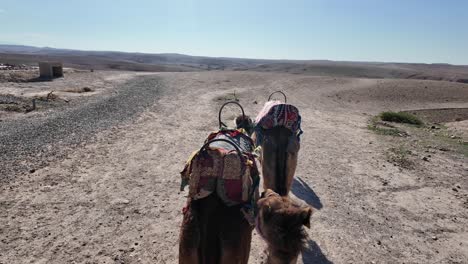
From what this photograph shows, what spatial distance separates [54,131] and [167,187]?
21.0ft

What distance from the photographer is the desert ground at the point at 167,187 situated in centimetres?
555

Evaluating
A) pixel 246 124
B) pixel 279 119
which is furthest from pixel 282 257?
pixel 246 124

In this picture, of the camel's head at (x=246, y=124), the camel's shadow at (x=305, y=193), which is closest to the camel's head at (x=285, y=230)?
the camel's head at (x=246, y=124)

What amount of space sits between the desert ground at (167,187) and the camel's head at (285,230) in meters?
0.12

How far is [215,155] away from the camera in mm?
3609

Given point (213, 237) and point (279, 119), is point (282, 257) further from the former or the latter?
point (279, 119)

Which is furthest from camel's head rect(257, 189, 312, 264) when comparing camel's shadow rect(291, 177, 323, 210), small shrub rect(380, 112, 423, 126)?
small shrub rect(380, 112, 423, 126)

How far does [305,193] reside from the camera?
7.88 m

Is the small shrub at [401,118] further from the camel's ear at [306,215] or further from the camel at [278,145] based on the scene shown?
the camel's ear at [306,215]

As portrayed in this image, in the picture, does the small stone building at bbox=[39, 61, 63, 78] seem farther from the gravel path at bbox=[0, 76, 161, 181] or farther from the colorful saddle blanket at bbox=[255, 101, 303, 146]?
the colorful saddle blanket at bbox=[255, 101, 303, 146]

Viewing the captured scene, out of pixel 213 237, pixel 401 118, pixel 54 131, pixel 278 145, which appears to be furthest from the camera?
pixel 401 118

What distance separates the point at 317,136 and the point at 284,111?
25.9 ft

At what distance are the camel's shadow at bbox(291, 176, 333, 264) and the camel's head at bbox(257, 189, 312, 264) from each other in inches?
111

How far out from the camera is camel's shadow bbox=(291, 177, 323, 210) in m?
7.37
